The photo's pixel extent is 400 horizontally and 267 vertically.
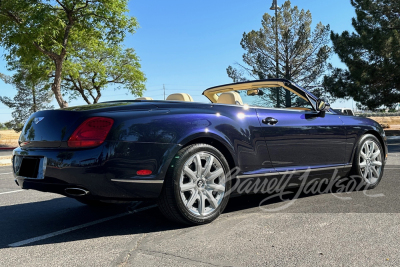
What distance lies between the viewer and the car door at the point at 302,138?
4.39 metres

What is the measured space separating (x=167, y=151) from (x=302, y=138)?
5.86 ft

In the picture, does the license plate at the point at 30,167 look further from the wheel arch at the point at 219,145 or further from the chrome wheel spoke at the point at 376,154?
the chrome wheel spoke at the point at 376,154

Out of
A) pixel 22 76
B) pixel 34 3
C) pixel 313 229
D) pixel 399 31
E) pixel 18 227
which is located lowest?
pixel 18 227

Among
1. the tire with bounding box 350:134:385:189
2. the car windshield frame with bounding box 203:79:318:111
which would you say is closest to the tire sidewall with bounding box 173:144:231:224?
the car windshield frame with bounding box 203:79:318:111

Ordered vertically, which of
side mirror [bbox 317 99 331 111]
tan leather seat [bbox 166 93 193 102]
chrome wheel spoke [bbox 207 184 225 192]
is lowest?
chrome wheel spoke [bbox 207 184 225 192]

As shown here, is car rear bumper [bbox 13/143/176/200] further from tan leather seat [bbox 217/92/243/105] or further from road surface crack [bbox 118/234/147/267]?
→ tan leather seat [bbox 217/92/243/105]

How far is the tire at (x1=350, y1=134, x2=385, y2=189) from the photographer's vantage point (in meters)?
5.45

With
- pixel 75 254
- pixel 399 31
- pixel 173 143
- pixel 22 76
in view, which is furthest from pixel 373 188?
pixel 22 76

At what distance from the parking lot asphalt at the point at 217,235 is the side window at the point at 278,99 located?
1167mm

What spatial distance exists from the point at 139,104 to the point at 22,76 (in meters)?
28.1

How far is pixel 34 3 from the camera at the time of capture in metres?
18.6

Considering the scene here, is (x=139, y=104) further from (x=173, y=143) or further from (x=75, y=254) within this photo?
(x=75, y=254)

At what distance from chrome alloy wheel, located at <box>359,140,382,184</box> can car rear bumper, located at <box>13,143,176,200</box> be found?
3121mm

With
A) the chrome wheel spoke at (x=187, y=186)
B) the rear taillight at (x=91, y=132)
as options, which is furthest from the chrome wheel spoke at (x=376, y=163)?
the rear taillight at (x=91, y=132)
